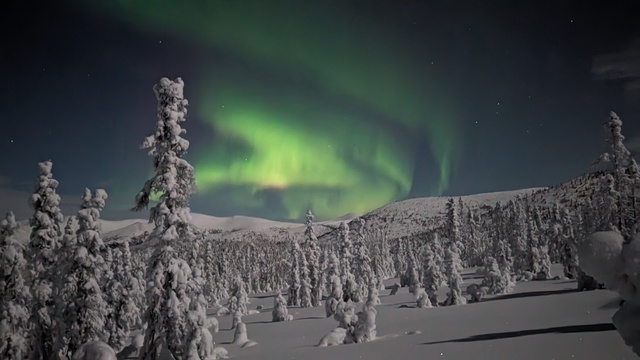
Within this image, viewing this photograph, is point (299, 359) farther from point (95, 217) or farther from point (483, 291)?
point (483, 291)

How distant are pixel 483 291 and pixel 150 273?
1479 inches

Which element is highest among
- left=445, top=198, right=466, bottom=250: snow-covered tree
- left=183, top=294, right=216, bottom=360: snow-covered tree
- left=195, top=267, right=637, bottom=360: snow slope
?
left=445, top=198, right=466, bottom=250: snow-covered tree

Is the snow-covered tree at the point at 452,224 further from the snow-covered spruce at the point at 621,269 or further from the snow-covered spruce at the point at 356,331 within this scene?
the snow-covered spruce at the point at 621,269

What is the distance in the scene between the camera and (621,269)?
8023mm

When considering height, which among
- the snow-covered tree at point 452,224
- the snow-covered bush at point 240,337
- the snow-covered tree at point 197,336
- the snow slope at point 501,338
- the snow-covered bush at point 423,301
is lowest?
the snow-covered bush at point 240,337

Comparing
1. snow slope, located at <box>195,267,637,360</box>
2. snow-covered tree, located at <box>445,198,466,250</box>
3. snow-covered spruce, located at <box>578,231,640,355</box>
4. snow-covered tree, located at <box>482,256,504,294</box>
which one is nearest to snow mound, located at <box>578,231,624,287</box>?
snow-covered spruce, located at <box>578,231,640,355</box>

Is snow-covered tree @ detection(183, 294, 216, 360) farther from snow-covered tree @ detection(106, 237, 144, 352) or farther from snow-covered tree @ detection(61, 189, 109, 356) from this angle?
snow-covered tree @ detection(106, 237, 144, 352)

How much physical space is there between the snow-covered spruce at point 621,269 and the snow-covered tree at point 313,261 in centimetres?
6284

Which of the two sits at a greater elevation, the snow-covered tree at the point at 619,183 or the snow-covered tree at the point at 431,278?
the snow-covered tree at the point at 619,183

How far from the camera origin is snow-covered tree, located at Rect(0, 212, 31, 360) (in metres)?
22.5

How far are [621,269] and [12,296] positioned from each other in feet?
93.8

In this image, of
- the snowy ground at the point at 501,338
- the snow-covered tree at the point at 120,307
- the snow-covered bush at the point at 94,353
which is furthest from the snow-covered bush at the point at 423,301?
the snow-covered bush at the point at 94,353

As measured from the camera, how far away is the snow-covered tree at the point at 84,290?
23500 millimetres

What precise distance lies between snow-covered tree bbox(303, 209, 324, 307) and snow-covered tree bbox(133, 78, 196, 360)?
52.5 metres
